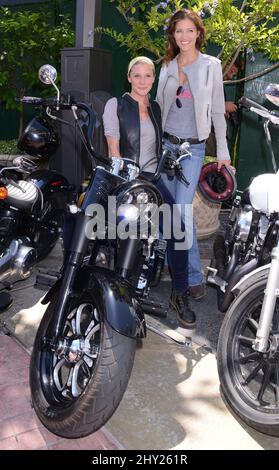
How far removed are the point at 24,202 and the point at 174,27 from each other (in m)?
1.62

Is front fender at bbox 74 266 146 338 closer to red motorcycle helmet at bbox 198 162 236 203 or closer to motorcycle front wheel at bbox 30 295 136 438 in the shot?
motorcycle front wheel at bbox 30 295 136 438

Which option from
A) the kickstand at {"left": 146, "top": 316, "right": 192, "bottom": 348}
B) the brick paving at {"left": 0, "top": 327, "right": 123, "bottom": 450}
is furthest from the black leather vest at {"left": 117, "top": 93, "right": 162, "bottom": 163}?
the brick paving at {"left": 0, "top": 327, "right": 123, "bottom": 450}

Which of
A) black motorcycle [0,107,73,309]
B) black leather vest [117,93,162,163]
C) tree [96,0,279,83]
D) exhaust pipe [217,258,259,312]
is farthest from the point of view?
tree [96,0,279,83]

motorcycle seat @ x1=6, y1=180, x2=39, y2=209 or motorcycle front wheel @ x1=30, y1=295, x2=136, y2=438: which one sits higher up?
motorcycle seat @ x1=6, y1=180, x2=39, y2=209

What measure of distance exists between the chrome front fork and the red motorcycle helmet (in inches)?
46.2

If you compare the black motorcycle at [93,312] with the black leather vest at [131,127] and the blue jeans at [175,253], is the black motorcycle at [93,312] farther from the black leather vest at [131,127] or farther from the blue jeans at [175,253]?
the blue jeans at [175,253]

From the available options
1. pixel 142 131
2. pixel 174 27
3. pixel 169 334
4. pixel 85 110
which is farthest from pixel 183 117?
pixel 169 334

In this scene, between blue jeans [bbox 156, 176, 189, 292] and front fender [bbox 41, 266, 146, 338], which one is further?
blue jeans [bbox 156, 176, 189, 292]

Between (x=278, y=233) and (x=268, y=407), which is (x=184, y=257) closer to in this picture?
(x=278, y=233)

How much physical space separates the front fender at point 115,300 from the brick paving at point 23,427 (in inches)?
22.7

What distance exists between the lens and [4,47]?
6773mm

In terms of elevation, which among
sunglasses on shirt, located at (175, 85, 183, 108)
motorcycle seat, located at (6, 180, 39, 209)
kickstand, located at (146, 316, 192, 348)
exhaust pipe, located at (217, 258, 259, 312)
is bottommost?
kickstand, located at (146, 316, 192, 348)

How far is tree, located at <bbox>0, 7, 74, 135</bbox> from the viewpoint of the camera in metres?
6.54

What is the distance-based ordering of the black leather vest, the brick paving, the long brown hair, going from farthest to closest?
the long brown hair < the black leather vest < the brick paving
